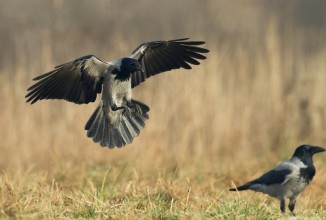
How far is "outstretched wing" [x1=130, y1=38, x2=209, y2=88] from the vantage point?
25.3ft

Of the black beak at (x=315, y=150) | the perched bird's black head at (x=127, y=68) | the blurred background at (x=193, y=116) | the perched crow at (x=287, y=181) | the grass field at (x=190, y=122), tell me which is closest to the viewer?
the perched crow at (x=287, y=181)

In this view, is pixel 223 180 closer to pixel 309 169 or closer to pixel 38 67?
pixel 309 169

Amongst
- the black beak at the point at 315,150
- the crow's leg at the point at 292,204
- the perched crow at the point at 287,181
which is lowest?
the crow's leg at the point at 292,204

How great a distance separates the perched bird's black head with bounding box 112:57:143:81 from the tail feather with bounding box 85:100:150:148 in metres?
0.42

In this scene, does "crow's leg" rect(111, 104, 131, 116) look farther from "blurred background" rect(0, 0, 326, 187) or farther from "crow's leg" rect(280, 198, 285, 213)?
"crow's leg" rect(280, 198, 285, 213)

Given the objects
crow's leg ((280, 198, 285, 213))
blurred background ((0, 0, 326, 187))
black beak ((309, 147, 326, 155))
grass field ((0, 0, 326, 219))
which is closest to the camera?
crow's leg ((280, 198, 285, 213))

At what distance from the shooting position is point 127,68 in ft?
23.7

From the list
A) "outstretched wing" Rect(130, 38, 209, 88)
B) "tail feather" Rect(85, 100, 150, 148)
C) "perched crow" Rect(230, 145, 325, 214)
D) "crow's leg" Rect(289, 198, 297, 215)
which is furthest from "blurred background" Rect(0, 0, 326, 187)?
"crow's leg" Rect(289, 198, 297, 215)

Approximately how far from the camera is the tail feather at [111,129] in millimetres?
7623

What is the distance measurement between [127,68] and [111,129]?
712 mm

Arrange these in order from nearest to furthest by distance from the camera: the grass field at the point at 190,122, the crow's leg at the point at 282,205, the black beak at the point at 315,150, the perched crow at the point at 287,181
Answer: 1. the crow's leg at the point at 282,205
2. the perched crow at the point at 287,181
3. the black beak at the point at 315,150
4. the grass field at the point at 190,122

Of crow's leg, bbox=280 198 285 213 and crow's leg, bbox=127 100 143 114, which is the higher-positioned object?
crow's leg, bbox=127 100 143 114

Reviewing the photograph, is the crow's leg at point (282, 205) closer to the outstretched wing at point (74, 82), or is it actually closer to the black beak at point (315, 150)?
the black beak at point (315, 150)

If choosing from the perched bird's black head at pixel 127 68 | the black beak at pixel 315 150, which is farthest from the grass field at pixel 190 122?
the perched bird's black head at pixel 127 68
